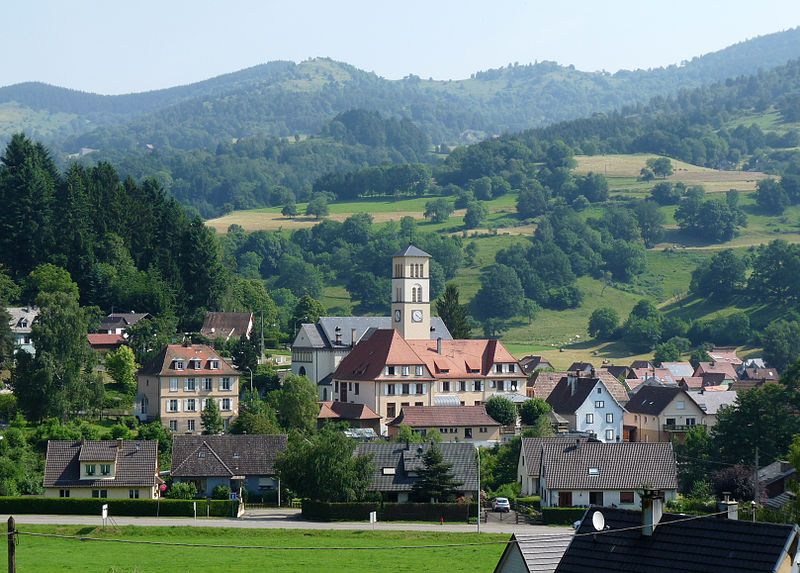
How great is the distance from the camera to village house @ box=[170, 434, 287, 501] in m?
68.4

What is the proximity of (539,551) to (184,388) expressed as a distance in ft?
191

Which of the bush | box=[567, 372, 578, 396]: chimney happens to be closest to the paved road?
the bush

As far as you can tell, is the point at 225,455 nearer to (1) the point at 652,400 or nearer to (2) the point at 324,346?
(2) the point at 324,346

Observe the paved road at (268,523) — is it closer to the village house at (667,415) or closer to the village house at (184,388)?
the village house at (184,388)

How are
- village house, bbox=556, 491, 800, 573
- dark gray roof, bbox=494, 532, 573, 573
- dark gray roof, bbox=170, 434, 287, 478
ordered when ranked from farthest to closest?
dark gray roof, bbox=170, 434, 287, 478
dark gray roof, bbox=494, 532, 573, 573
village house, bbox=556, 491, 800, 573

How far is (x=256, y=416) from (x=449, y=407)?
41.0ft

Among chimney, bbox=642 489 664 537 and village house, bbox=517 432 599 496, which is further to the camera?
village house, bbox=517 432 599 496

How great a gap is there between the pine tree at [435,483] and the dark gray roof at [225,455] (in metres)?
8.11

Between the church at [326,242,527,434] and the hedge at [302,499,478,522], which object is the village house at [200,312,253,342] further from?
the hedge at [302,499,478,522]

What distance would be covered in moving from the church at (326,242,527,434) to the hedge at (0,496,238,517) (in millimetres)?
27657

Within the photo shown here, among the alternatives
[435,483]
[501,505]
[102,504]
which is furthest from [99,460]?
[501,505]

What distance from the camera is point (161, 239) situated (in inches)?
4417

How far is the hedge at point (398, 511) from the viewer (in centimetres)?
6247

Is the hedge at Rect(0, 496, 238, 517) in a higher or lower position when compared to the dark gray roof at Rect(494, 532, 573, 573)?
lower
